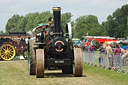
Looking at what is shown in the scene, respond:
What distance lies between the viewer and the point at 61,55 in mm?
17609

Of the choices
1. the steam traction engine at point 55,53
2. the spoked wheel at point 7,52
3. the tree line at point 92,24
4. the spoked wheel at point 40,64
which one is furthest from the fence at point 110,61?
the tree line at point 92,24

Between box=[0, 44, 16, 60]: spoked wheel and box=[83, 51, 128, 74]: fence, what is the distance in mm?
7588

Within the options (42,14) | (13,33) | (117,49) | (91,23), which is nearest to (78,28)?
(91,23)

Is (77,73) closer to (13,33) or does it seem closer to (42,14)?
(13,33)

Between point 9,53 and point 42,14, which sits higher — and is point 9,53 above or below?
below

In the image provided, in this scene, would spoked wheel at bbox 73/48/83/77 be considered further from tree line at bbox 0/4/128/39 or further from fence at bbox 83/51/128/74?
tree line at bbox 0/4/128/39

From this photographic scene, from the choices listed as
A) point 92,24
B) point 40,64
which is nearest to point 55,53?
point 40,64

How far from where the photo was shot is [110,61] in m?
21.7

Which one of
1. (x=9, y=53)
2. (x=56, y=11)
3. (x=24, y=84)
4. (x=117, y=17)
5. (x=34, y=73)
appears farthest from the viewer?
(x=117, y=17)

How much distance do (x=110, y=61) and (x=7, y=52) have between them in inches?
518

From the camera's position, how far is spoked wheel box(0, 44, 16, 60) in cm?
3253

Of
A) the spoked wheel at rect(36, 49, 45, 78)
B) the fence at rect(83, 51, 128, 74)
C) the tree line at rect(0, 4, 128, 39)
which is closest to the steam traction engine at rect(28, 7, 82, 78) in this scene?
the spoked wheel at rect(36, 49, 45, 78)

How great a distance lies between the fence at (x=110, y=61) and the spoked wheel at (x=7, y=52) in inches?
299

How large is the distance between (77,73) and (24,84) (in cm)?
347
